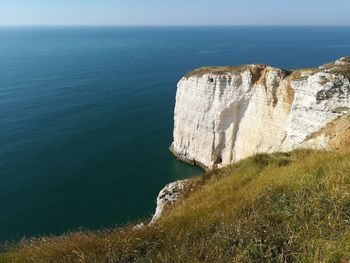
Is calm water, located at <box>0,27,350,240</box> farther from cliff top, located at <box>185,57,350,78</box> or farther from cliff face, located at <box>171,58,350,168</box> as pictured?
cliff top, located at <box>185,57,350,78</box>

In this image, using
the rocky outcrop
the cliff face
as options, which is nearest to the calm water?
the cliff face

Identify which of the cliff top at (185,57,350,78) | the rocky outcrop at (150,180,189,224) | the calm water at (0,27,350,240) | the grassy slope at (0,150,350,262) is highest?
the cliff top at (185,57,350,78)

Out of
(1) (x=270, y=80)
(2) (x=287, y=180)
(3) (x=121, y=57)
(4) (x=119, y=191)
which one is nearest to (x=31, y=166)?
(4) (x=119, y=191)

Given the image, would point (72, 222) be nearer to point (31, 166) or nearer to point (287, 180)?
point (31, 166)

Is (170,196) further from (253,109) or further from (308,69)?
(253,109)

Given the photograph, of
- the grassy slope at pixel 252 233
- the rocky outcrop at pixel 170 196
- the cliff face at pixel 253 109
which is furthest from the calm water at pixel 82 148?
the grassy slope at pixel 252 233
